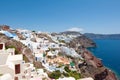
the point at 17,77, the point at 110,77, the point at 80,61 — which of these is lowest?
the point at 110,77

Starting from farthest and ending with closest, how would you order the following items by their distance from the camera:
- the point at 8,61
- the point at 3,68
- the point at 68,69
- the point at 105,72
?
the point at 105,72 < the point at 68,69 < the point at 8,61 < the point at 3,68

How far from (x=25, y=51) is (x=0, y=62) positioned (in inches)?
699

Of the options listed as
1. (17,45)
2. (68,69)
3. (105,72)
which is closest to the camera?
(17,45)

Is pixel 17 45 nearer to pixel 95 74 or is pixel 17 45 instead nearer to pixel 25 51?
pixel 25 51

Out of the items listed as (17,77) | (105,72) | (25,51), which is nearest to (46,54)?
(25,51)

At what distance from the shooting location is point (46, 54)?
150 feet

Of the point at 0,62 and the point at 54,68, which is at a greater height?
the point at 0,62

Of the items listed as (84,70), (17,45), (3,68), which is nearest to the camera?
(3,68)

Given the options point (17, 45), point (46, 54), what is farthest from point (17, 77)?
point (46, 54)

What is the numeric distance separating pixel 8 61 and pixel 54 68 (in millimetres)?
19084

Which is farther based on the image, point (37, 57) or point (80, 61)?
point (80, 61)

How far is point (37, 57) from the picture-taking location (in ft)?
125

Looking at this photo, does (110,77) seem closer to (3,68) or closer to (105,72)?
(105,72)

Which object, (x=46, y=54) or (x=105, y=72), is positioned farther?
(x=105, y=72)
